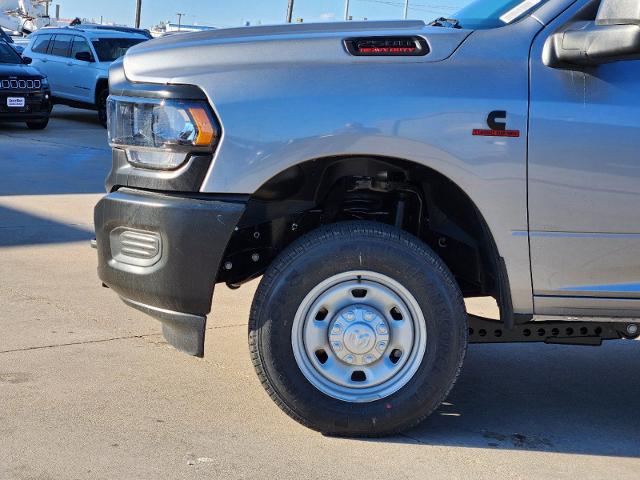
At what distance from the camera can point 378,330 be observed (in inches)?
159

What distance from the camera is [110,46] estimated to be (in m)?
19.9

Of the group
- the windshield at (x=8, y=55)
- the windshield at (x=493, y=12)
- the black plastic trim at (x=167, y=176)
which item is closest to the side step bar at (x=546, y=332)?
the windshield at (x=493, y=12)

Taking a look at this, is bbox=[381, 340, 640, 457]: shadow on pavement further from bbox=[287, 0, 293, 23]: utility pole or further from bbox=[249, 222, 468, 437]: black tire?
bbox=[287, 0, 293, 23]: utility pole

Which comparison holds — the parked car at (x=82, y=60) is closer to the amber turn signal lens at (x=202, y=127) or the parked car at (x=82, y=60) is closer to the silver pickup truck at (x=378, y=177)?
the silver pickup truck at (x=378, y=177)

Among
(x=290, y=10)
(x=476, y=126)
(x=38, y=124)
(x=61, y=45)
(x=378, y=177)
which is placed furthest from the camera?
(x=290, y=10)

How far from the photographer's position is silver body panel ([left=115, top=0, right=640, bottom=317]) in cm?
386

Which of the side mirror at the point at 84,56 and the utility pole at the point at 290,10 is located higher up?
the utility pole at the point at 290,10

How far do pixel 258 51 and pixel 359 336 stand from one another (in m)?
1.18

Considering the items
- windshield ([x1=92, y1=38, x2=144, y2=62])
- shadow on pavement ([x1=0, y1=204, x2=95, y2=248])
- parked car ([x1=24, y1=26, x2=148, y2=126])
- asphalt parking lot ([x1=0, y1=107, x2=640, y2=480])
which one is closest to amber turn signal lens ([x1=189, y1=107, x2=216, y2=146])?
asphalt parking lot ([x1=0, y1=107, x2=640, y2=480])

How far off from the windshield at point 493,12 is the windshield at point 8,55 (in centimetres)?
1418

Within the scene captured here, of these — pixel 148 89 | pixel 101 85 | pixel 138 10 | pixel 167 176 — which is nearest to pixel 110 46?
pixel 101 85

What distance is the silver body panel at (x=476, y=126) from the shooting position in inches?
152

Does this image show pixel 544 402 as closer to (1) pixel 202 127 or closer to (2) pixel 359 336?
(2) pixel 359 336

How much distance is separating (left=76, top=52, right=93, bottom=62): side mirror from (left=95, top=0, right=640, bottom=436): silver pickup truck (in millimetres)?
16052
